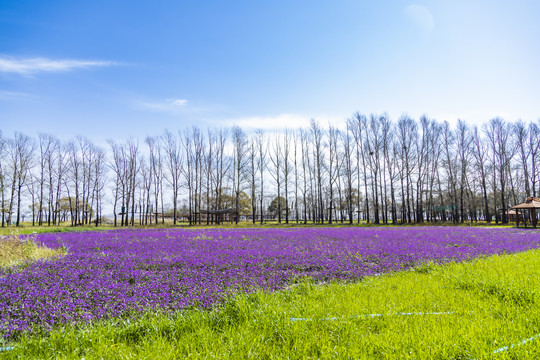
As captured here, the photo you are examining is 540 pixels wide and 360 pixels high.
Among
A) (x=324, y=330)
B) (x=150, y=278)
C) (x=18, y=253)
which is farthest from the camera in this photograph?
(x=18, y=253)

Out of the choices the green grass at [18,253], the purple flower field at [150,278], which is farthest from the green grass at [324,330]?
the green grass at [18,253]

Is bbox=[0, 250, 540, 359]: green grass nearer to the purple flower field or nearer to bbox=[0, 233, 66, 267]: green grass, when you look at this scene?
the purple flower field

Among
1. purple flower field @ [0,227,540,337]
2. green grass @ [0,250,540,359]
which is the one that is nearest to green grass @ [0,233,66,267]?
purple flower field @ [0,227,540,337]

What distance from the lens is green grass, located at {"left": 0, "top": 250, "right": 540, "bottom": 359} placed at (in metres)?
2.92

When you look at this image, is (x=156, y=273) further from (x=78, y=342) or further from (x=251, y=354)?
(x=251, y=354)

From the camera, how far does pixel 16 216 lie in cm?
4225

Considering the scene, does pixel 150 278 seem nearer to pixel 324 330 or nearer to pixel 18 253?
pixel 324 330

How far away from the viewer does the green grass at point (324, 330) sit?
9.57 feet

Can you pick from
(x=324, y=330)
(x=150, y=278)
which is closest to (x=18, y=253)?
(x=150, y=278)

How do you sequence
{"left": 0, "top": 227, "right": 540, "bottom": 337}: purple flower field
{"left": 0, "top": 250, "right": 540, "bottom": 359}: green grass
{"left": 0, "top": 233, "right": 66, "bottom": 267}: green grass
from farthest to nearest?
{"left": 0, "top": 233, "right": 66, "bottom": 267}: green grass
{"left": 0, "top": 227, "right": 540, "bottom": 337}: purple flower field
{"left": 0, "top": 250, "right": 540, "bottom": 359}: green grass

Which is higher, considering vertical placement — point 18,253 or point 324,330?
point 18,253

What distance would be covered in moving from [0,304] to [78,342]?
2.13m

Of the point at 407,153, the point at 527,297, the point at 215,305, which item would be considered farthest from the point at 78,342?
the point at 407,153

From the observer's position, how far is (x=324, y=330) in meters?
3.46
